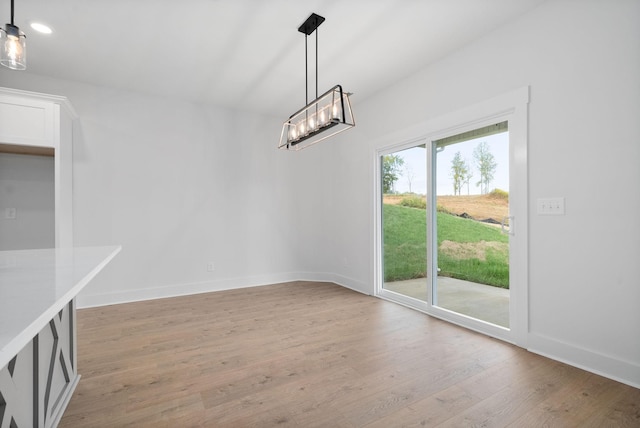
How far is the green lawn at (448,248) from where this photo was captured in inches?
114

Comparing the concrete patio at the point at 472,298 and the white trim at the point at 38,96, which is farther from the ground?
the white trim at the point at 38,96

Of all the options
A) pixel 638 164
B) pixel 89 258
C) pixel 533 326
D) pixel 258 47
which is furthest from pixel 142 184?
pixel 638 164

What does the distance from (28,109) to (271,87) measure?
8.15ft

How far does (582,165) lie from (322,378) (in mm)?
2352

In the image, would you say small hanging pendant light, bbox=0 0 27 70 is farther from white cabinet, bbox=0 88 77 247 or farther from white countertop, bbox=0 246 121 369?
white cabinet, bbox=0 88 77 247

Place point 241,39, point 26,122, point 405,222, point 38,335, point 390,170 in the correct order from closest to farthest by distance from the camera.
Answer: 1. point 38,335
2. point 241,39
3. point 26,122
4. point 405,222
5. point 390,170

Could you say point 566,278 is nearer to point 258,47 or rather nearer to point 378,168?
point 378,168

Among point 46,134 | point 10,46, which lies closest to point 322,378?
point 10,46

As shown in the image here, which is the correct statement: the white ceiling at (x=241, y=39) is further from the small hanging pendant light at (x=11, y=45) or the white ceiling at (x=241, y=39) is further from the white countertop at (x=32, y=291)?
the white countertop at (x=32, y=291)

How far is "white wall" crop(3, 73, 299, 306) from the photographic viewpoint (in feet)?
12.5

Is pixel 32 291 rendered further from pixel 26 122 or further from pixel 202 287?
pixel 202 287

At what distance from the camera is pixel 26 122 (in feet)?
10.1

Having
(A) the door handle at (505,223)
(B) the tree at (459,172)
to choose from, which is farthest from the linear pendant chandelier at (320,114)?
(A) the door handle at (505,223)

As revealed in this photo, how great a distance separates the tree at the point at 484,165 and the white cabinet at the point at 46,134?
423 cm
